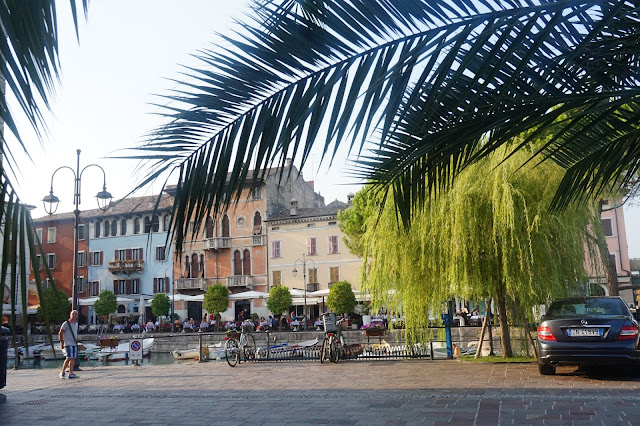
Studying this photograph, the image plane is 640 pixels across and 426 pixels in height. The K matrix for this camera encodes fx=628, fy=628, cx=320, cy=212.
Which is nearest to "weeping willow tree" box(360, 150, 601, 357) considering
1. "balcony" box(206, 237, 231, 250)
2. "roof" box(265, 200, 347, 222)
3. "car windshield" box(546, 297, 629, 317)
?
"car windshield" box(546, 297, 629, 317)

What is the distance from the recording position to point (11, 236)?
6.44 ft

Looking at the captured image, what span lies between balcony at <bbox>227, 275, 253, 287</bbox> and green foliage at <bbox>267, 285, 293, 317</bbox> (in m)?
10.9

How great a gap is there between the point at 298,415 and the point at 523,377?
16.5 ft

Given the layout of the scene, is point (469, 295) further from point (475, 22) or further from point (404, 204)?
point (475, 22)

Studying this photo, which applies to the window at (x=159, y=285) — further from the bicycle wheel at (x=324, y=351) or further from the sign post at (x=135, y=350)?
the bicycle wheel at (x=324, y=351)

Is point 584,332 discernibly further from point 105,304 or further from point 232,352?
point 105,304

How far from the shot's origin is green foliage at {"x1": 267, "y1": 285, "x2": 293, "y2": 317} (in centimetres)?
4519

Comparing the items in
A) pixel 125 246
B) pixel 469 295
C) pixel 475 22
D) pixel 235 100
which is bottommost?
pixel 469 295

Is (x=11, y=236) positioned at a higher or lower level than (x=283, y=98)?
lower

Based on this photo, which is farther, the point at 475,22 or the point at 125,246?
the point at 125,246

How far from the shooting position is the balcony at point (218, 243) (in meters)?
57.3

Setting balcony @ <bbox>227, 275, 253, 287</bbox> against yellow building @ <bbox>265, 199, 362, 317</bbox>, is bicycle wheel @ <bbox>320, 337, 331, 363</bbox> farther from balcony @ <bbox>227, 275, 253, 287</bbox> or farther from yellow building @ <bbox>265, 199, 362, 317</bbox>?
balcony @ <bbox>227, 275, 253, 287</bbox>

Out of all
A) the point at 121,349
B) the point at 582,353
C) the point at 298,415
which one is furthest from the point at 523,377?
the point at 121,349

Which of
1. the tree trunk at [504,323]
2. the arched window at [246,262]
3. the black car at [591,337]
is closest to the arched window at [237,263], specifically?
the arched window at [246,262]
